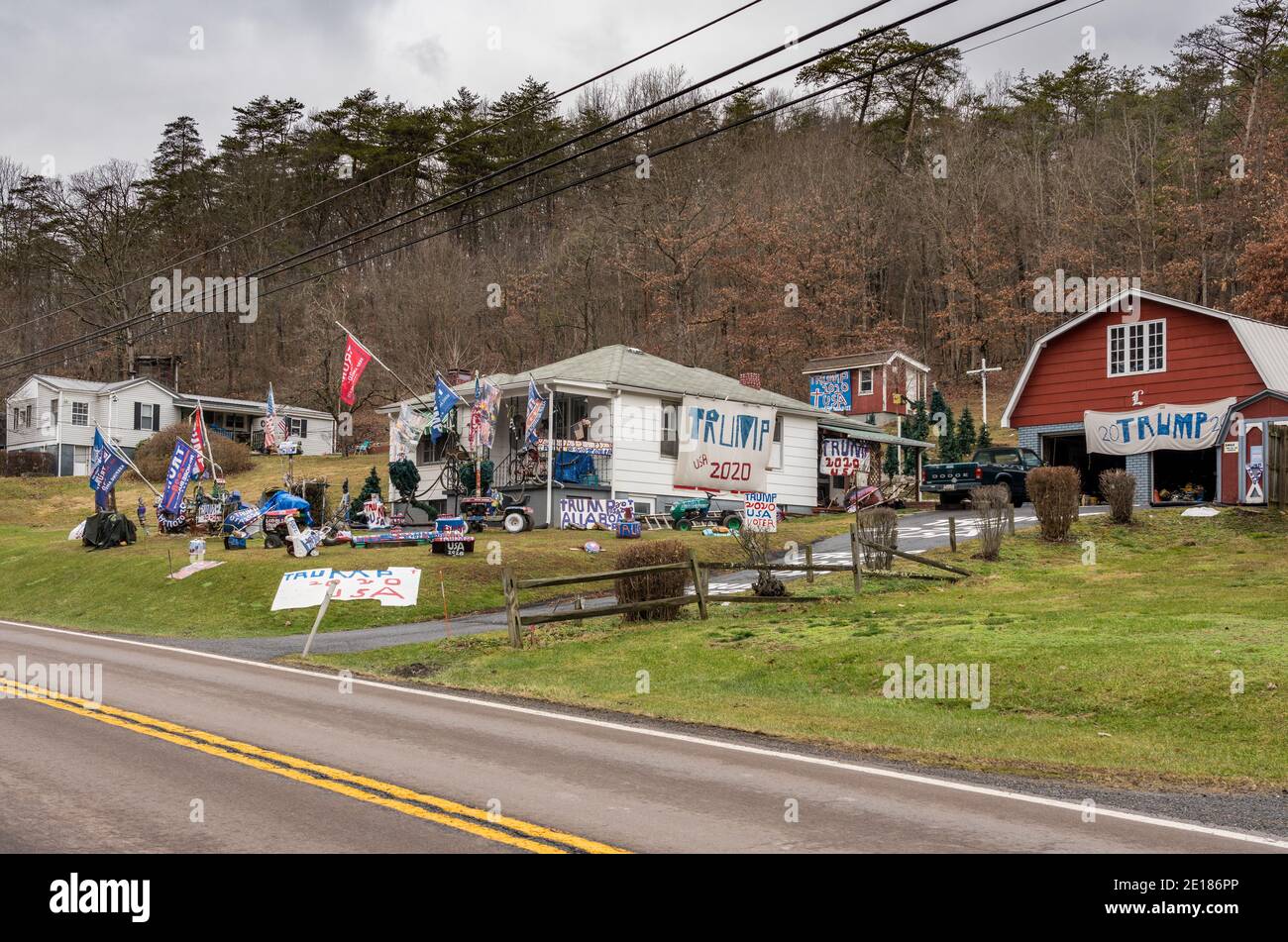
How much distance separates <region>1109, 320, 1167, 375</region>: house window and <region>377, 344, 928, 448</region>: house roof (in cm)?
873

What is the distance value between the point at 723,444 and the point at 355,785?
1224 inches

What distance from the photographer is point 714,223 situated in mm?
63656

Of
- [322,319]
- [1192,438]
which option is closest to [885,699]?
[1192,438]

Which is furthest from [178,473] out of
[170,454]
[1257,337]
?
[1257,337]

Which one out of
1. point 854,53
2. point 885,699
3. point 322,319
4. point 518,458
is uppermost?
point 854,53

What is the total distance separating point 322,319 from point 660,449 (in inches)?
1421

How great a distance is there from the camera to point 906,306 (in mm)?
71062

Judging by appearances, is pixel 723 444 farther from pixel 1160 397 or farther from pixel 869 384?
pixel 869 384

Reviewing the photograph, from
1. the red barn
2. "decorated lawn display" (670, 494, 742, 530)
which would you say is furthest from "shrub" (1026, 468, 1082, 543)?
"decorated lawn display" (670, 494, 742, 530)

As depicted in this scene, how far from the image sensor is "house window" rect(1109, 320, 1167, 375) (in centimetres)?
3631

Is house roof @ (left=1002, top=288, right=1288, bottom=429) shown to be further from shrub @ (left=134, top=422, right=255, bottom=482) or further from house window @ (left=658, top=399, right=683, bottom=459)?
shrub @ (left=134, top=422, right=255, bottom=482)

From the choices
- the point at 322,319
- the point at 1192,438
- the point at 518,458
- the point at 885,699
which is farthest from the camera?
the point at 322,319

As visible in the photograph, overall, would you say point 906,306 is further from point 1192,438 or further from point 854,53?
point 1192,438
